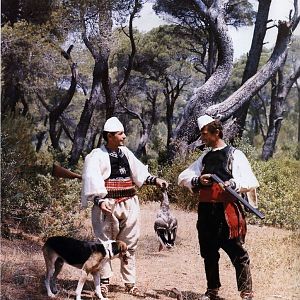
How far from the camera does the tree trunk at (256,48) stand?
4.73m

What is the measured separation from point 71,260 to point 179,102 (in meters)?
2.29

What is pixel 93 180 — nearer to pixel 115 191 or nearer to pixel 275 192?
pixel 115 191

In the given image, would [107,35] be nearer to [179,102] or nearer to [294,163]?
[179,102]

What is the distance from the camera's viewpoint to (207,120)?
3.46 meters

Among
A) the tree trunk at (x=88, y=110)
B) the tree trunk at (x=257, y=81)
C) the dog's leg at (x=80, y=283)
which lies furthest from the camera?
the tree trunk at (x=257, y=81)

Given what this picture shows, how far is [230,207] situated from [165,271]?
75 cm

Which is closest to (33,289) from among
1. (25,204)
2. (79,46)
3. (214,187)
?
(25,204)

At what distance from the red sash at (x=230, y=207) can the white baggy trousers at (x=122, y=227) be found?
487 millimetres

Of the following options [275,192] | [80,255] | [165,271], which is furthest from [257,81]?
[80,255]

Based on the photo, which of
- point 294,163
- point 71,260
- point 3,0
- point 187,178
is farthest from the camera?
point 294,163

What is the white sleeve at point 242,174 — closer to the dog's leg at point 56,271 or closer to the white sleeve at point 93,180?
the white sleeve at point 93,180

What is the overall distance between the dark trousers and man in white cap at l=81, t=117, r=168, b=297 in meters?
0.33

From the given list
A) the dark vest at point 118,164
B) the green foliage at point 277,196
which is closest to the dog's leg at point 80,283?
the dark vest at point 118,164

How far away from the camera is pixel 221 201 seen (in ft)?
11.3
